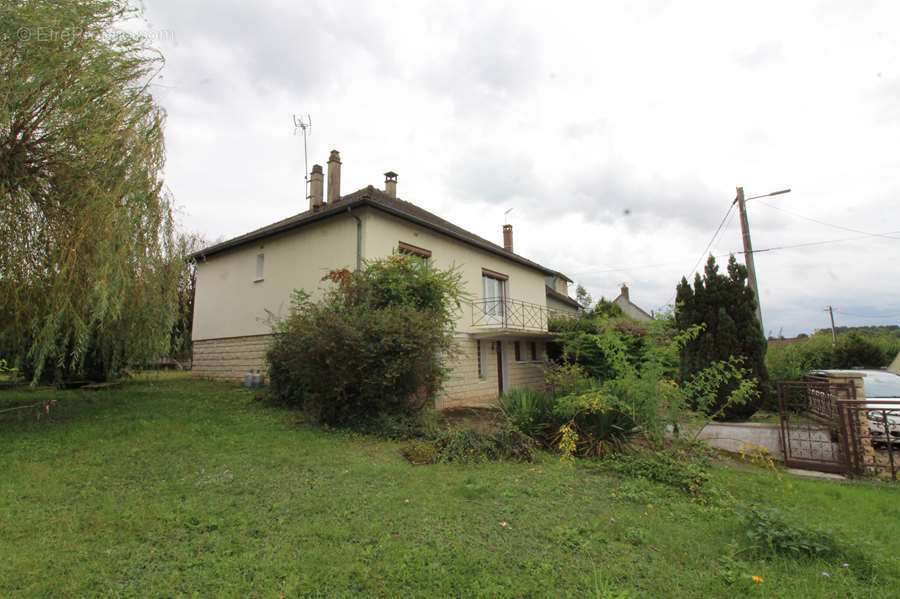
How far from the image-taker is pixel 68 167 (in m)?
6.36

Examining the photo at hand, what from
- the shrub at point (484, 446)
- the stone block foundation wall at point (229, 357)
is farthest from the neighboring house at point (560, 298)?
the shrub at point (484, 446)

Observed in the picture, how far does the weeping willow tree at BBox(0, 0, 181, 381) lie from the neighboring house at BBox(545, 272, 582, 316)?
20.3m

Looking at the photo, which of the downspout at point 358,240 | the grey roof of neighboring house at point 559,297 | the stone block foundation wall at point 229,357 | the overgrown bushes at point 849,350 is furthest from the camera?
the grey roof of neighboring house at point 559,297

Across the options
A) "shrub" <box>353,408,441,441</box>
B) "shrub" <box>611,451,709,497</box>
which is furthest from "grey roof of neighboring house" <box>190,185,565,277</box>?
"shrub" <box>611,451,709,497</box>

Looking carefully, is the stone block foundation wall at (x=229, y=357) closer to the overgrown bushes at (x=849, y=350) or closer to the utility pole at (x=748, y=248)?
the utility pole at (x=748, y=248)

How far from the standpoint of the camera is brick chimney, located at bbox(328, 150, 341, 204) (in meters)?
14.4

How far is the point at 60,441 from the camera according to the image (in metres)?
6.28

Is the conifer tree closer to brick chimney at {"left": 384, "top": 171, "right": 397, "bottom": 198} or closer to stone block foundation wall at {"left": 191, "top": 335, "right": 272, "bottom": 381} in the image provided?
brick chimney at {"left": 384, "top": 171, "right": 397, "bottom": 198}

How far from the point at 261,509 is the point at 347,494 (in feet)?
2.72

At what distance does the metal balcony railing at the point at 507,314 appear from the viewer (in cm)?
1587

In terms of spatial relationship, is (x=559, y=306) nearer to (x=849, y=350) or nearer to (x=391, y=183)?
(x=849, y=350)

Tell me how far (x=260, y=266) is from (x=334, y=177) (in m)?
3.86

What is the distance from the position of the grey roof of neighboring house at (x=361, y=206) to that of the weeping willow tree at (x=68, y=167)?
4.29 m

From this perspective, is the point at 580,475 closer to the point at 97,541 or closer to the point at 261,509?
the point at 261,509
